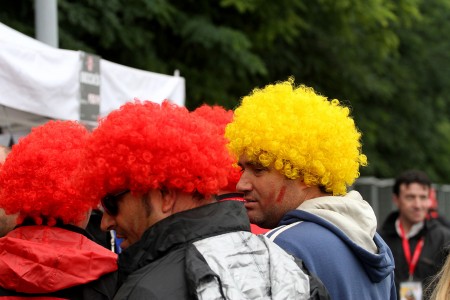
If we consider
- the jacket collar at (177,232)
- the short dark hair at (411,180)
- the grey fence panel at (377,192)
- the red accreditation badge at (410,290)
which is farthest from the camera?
the grey fence panel at (377,192)

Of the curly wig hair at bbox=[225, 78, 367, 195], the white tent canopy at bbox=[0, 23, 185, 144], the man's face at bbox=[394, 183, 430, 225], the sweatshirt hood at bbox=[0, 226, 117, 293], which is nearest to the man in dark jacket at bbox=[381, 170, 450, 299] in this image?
the man's face at bbox=[394, 183, 430, 225]

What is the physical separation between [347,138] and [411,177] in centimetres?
510

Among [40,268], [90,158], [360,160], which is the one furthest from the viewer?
[360,160]

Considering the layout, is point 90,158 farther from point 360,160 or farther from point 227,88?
point 227,88

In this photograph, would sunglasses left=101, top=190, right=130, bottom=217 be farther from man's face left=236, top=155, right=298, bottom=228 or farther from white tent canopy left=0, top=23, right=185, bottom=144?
white tent canopy left=0, top=23, right=185, bottom=144

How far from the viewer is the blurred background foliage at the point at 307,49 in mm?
10297

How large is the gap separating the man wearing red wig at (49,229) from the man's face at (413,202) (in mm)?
5098

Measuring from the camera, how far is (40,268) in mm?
3479

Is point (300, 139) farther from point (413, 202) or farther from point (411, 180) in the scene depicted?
point (411, 180)

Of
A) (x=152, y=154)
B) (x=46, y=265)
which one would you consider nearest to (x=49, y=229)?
(x=46, y=265)

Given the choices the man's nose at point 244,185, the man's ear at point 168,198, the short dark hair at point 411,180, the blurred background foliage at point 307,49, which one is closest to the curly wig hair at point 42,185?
the man's nose at point 244,185

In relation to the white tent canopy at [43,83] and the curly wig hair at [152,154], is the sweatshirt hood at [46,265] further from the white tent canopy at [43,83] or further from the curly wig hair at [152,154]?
the white tent canopy at [43,83]

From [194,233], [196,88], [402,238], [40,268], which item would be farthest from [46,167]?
[196,88]

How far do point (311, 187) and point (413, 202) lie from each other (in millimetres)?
4993
